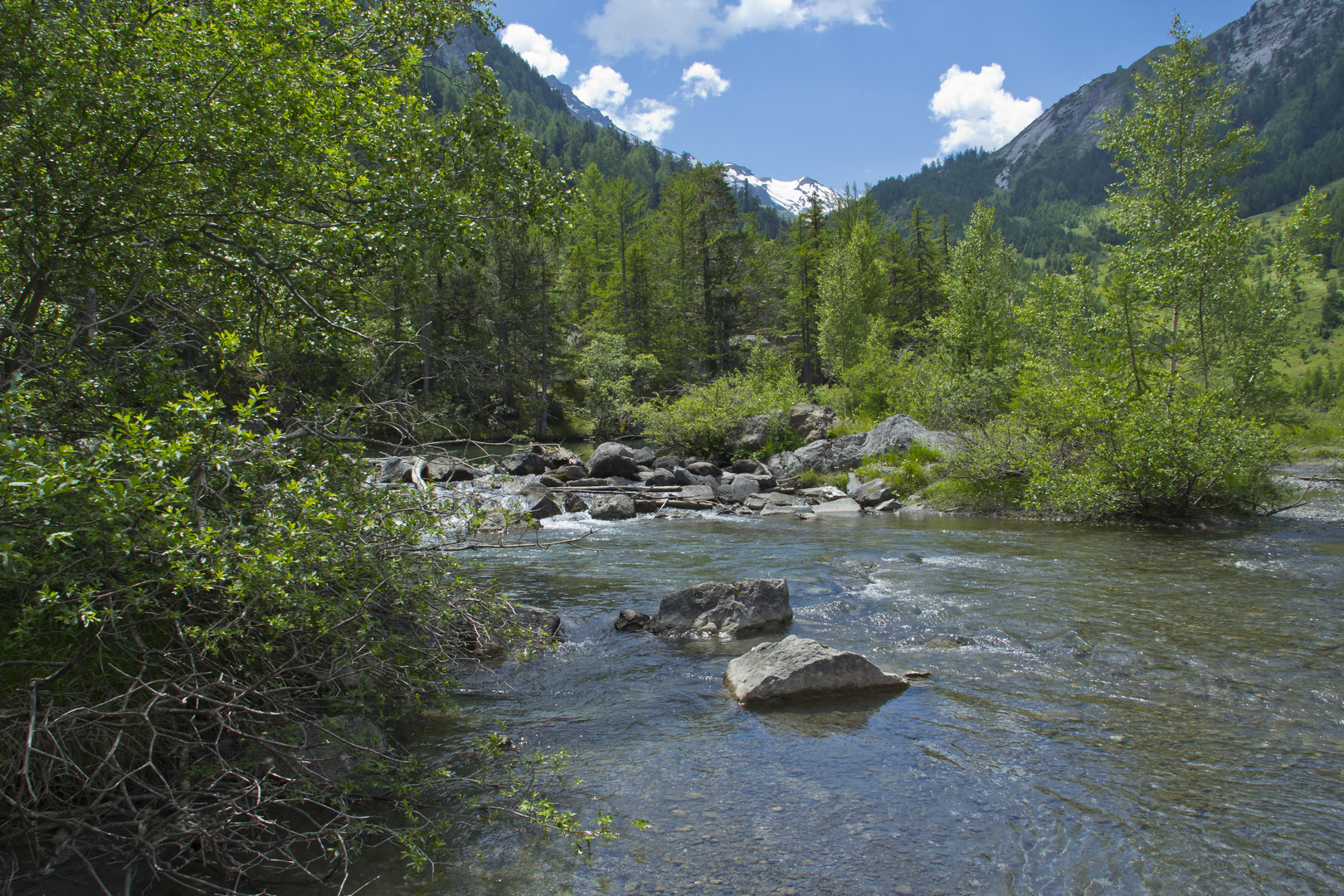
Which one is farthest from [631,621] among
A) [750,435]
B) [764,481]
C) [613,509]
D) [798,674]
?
[750,435]

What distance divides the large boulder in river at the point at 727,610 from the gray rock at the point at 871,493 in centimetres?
1211

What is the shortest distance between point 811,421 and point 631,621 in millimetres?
22319

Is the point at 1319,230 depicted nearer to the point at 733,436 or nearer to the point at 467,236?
the point at 733,436

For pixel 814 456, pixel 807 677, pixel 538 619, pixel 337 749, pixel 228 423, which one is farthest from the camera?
pixel 814 456

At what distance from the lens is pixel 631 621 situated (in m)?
8.84

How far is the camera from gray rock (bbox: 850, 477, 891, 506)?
67.1 feet

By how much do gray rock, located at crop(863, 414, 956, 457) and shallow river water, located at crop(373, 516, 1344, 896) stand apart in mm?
12360

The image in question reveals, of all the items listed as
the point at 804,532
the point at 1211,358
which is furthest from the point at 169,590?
the point at 1211,358

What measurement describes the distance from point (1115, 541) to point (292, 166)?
48.3 ft

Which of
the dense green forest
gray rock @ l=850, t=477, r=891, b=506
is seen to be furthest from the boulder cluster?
gray rock @ l=850, t=477, r=891, b=506

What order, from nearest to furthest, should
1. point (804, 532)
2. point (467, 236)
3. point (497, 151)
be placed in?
point (467, 236) → point (497, 151) → point (804, 532)

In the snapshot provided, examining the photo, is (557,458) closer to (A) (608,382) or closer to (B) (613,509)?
(B) (613,509)

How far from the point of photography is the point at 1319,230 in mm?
19250

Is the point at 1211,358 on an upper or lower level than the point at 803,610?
upper
